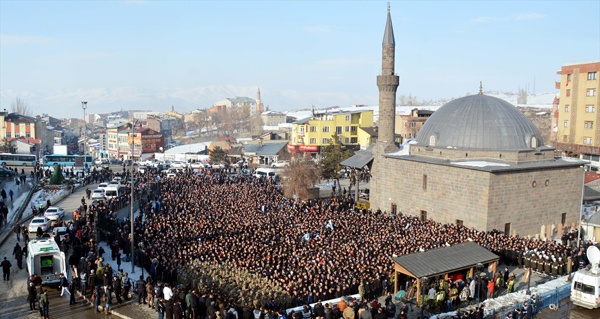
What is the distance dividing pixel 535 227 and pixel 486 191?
4250 millimetres

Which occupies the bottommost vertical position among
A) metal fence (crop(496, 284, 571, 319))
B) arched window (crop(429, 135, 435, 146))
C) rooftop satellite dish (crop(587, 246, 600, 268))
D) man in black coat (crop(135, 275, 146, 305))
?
metal fence (crop(496, 284, 571, 319))

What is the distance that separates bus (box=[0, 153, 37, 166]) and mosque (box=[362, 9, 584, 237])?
117 ft

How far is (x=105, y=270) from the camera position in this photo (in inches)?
616

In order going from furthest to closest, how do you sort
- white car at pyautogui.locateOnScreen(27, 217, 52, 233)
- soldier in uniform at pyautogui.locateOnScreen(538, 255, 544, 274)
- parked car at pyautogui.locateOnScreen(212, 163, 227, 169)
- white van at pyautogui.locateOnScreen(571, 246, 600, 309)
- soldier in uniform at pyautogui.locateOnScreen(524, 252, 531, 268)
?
parked car at pyautogui.locateOnScreen(212, 163, 227, 169), white car at pyautogui.locateOnScreen(27, 217, 52, 233), soldier in uniform at pyautogui.locateOnScreen(524, 252, 531, 268), soldier in uniform at pyautogui.locateOnScreen(538, 255, 544, 274), white van at pyautogui.locateOnScreen(571, 246, 600, 309)

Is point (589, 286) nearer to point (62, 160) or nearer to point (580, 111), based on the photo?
point (580, 111)

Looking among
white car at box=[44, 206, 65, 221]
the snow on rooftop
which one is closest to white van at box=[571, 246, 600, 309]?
the snow on rooftop

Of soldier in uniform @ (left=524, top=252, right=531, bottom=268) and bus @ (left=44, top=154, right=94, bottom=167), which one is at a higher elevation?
bus @ (left=44, top=154, right=94, bottom=167)

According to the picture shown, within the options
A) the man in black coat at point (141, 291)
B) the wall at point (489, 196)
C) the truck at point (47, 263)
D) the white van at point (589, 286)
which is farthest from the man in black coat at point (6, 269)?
the wall at point (489, 196)

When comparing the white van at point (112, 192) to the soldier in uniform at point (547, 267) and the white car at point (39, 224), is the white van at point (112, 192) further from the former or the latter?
the soldier in uniform at point (547, 267)

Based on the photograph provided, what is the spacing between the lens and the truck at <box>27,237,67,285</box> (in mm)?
15648

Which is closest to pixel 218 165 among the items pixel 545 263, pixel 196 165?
pixel 196 165

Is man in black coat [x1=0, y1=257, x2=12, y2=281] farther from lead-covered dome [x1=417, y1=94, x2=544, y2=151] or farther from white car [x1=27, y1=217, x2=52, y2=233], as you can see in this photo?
lead-covered dome [x1=417, y1=94, x2=544, y2=151]

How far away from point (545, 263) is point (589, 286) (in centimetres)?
394

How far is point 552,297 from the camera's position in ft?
54.3
